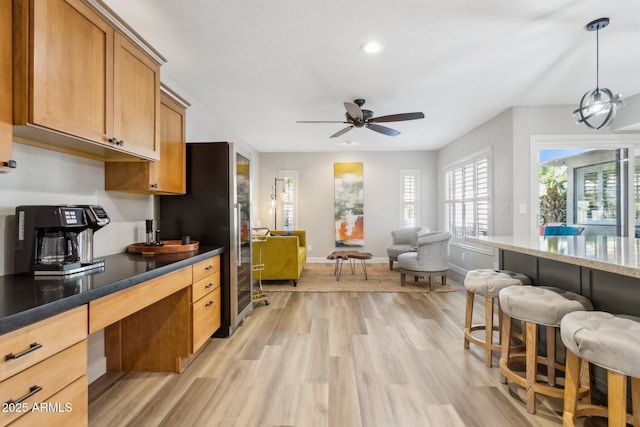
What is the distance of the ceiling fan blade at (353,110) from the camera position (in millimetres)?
3282

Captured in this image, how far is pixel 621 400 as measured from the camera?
1.24m

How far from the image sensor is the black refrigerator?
2.86 metres

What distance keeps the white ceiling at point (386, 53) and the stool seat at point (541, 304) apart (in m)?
1.90

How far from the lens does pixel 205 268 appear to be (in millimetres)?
2527

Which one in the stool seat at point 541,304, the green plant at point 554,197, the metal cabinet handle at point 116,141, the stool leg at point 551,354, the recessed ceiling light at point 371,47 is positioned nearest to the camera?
the stool seat at point 541,304

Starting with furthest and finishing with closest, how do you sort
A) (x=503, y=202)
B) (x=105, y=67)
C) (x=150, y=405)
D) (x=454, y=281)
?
(x=454, y=281), (x=503, y=202), (x=150, y=405), (x=105, y=67)

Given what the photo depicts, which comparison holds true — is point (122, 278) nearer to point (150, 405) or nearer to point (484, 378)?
point (150, 405)

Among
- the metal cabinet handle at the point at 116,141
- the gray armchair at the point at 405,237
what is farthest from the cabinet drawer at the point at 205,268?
the gray armchair at the point at 405,237

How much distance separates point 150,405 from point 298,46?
9.24 feet

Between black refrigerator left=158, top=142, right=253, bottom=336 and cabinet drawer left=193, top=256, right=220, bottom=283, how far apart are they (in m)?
0.13

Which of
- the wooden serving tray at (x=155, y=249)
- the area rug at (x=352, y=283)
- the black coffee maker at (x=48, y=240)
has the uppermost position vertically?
the black coffee maker at (x=48, y=240)

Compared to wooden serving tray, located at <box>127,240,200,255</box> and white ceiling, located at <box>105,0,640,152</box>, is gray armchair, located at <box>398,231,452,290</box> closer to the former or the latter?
white ceiling, located at <box>105,0,640,152</box>

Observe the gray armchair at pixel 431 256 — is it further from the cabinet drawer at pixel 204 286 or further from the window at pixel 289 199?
the window at pixel 289 199

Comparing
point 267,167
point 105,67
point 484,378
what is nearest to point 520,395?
point 484,378
